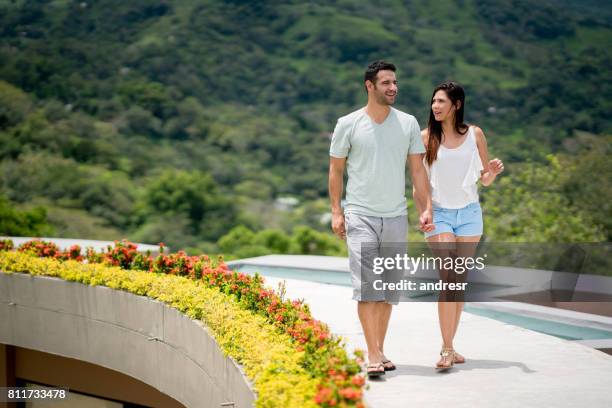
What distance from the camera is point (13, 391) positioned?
1020 centimetres

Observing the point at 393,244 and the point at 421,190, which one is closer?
the point at 393,244

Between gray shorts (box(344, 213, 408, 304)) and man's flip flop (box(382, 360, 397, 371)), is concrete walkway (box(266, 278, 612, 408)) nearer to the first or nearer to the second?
man's flip flop (box(382, 360, 397, 371))

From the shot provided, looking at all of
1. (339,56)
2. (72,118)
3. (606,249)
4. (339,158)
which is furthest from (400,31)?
(339,158)

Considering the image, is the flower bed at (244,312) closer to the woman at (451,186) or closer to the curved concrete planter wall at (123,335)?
the curved concrete planter wall at (123,335)

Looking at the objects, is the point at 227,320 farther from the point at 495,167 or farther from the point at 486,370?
the point at 495,167

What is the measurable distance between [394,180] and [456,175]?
1.57 feet

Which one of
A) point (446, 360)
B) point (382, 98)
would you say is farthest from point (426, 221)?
point (446, 360)

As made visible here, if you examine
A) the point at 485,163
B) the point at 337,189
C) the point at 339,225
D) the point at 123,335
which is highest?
the point at 485,163

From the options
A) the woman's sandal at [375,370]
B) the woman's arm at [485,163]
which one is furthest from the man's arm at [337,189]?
the woman's arm at [485,163]

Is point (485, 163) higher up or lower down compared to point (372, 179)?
higher up

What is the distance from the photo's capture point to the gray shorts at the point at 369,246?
5.06m

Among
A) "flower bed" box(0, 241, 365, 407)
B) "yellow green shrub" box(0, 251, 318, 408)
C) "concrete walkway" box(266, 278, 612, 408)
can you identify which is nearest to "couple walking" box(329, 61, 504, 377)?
"concrete walkway" box(266, 278, 612, 408)

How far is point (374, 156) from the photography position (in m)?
5.12

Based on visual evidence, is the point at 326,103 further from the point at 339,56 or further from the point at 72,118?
the point at 72,118
